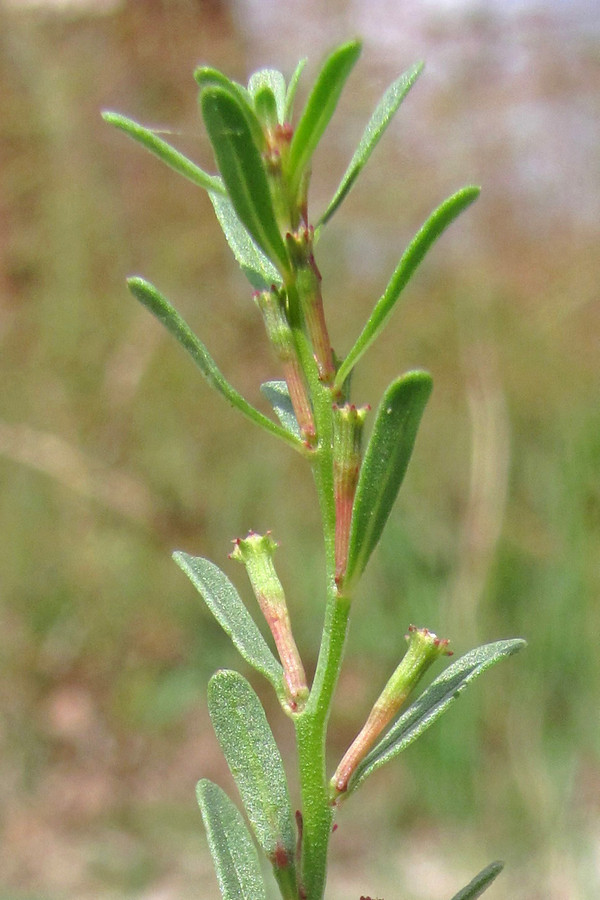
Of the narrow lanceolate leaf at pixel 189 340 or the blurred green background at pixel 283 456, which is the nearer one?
the narrow lanceolate leaf at pixel 189 340

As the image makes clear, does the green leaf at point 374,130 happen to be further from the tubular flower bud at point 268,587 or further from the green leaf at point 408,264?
the tubular flower bud at point 268,587

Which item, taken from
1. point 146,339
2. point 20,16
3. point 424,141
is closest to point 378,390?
point 146,339

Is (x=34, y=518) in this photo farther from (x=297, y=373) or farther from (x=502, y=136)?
(x=297, y=373)

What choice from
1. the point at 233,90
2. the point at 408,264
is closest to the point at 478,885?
the point at 408,264

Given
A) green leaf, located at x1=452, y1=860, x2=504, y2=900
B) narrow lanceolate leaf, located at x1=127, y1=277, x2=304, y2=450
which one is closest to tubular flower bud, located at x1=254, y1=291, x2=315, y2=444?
narrow lanceolate leaf, located at x1=127, y1=277, x2=304, y2=450

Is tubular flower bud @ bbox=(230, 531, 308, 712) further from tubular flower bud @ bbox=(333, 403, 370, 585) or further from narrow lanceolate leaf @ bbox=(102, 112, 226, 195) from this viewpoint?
narrow lanceolate leaf @ bbox=(102, 112, 226, 195)

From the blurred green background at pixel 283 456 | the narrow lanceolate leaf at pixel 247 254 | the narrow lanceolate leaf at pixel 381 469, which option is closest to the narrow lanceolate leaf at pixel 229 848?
the narrow lanceolate leaf at pixel 381 469
